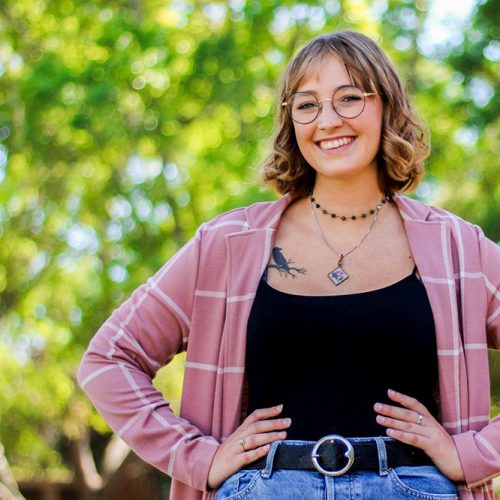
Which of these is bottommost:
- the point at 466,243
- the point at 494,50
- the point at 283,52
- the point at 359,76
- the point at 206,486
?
the point at 206,486

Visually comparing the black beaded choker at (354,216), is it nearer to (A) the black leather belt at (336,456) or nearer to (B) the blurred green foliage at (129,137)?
(A) the black leather belt at (336,456)

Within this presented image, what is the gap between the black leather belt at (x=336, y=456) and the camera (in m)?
2.35

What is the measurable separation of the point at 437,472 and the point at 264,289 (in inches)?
27.0

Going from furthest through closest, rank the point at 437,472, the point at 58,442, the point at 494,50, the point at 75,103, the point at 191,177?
the point at 58,442
the point at 191,177
the point at 75,103
the point at 494,50
the point at 437,472

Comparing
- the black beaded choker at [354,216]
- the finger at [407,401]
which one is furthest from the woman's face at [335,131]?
the finger at [407,401]

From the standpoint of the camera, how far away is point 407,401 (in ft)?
8.09

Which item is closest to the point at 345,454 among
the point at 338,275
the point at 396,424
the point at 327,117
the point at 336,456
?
the point at 336,456

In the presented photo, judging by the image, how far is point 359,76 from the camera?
2.72 m

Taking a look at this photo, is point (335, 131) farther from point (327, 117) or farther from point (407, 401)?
point (407, 401)

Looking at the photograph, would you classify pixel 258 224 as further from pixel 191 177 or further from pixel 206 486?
pixel 191 177

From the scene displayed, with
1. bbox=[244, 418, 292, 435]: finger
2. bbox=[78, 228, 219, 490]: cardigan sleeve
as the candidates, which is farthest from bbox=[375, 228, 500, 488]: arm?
bbox=[78, 228, 219, 490]: cardigan sleeve

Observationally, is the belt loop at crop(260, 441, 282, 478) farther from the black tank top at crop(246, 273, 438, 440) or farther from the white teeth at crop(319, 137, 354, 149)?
the white teeth at crop(319, 137, 354, 149)

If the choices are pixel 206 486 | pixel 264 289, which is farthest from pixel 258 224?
pixel 206 486

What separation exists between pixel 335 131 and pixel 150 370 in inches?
35.5
